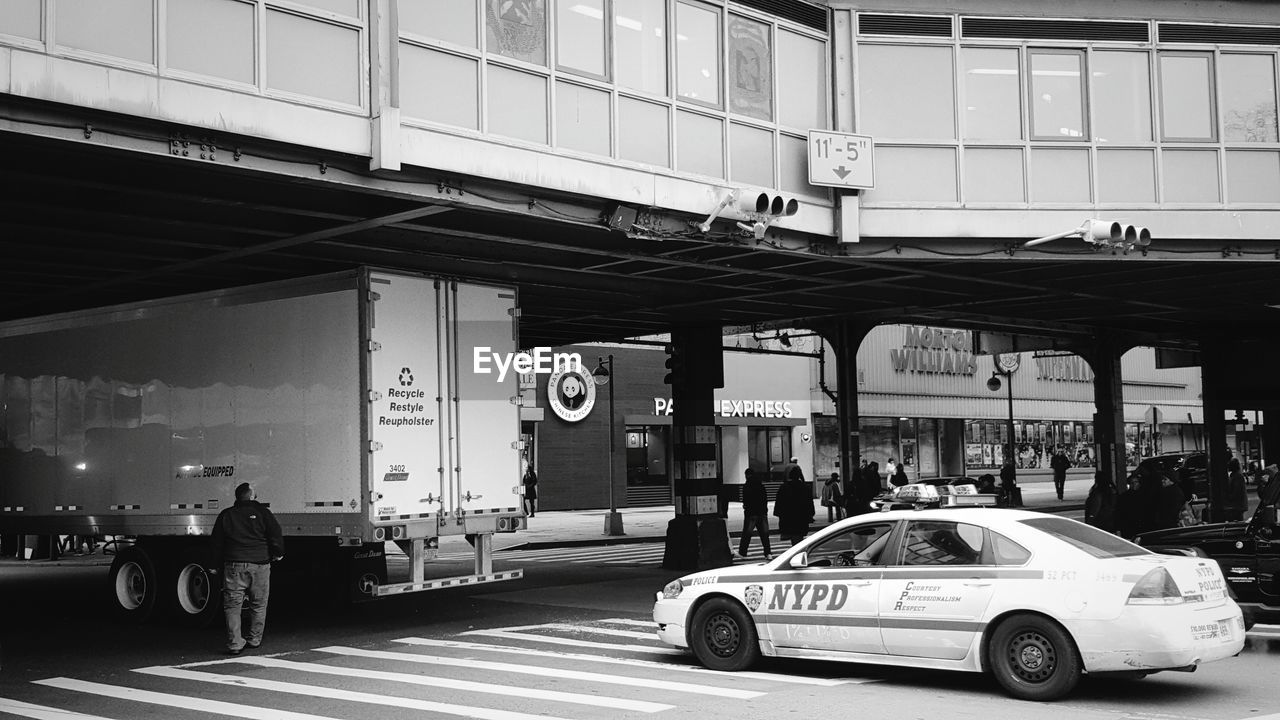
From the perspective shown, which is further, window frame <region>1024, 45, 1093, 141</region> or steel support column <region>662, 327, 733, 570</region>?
steel support column <region>662, 327, 733, 570</region>

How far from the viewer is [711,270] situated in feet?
55.7

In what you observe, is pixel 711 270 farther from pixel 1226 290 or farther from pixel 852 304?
pixel 1226 290

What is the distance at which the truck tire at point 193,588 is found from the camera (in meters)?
15.4

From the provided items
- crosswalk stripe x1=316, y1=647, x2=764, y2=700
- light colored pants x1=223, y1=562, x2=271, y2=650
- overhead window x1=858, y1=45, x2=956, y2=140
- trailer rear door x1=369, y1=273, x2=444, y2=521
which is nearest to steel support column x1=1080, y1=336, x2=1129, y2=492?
overhead window x1=858, y1=45, x2=956, y2=140

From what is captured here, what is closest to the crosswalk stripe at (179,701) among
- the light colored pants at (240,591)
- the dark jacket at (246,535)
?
the light colored pants at (240,591)

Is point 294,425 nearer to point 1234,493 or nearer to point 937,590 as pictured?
point 937,590

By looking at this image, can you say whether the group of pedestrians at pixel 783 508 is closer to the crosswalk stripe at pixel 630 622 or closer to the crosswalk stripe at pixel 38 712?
the crosswalk stripe at pixel 630 622

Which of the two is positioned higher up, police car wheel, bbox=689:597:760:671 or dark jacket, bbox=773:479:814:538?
dark jacket, bbox=773:479:814:538

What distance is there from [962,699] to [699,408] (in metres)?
12.8

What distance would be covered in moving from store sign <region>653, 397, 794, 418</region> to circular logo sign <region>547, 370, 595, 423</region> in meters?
3.20

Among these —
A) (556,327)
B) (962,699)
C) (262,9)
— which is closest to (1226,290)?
(556,327)

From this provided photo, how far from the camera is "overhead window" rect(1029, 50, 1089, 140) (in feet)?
54.1

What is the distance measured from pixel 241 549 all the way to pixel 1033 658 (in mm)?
8134

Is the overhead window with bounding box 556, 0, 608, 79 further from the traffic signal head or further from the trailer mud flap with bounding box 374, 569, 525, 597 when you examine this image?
the traffic signal head
